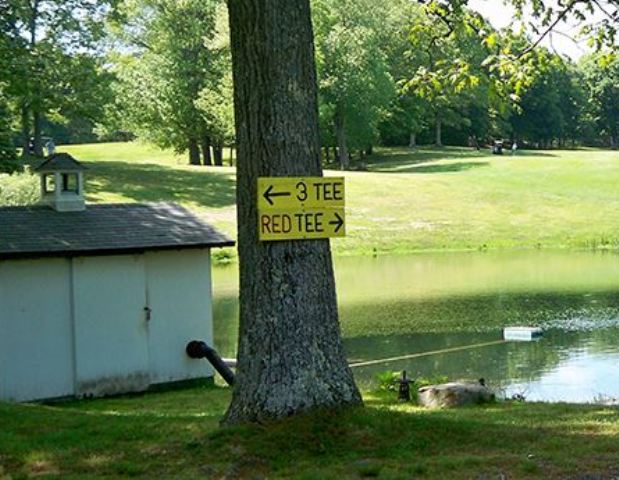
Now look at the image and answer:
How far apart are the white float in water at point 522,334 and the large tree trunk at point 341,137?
41585 millimetres

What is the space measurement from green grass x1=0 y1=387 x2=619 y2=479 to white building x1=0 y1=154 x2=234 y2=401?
6.89 m

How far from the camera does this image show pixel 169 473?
234 inches

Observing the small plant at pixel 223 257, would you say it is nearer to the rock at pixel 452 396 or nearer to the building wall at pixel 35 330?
the building wall at pixel 35 330

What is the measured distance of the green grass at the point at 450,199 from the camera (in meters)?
43.3

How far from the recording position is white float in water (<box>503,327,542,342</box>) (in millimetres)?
19922

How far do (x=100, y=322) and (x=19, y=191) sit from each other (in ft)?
62.3

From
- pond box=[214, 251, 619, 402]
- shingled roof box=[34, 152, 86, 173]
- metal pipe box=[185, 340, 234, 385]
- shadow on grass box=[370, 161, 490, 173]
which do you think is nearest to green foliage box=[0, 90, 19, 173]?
pond box=[214, 251, 619, 402]

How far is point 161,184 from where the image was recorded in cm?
5072

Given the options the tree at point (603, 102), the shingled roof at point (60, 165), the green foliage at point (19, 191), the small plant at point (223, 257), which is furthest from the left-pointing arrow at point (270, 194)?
the tree at point (603, 102)

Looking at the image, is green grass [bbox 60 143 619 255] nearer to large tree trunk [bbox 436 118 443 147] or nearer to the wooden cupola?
large tree trunk [bbox 436 118 443 147]

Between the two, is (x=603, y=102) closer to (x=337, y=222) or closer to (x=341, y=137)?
(x=341, y=137)

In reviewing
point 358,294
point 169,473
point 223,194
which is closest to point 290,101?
point 169,473

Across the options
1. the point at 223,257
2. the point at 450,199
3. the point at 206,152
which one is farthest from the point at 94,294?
the point at 206,152

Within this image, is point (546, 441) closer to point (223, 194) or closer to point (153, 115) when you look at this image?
point (223, 194)
